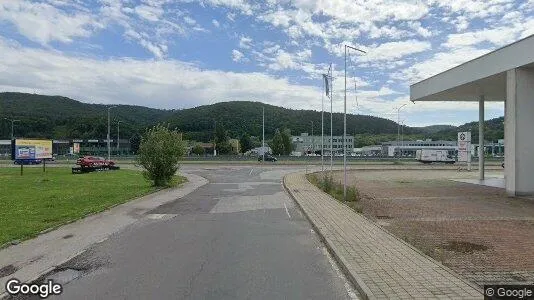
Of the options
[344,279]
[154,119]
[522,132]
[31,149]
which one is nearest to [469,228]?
[344,279]

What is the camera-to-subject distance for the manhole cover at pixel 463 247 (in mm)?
9578

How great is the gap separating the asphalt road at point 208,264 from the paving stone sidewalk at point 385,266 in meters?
0.32

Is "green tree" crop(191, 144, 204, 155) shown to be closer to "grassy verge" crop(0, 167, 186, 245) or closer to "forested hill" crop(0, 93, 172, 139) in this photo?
"forested hill" crop(0, 93, 172, 139)

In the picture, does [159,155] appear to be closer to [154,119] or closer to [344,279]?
[344,279]

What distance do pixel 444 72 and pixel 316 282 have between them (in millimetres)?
23133

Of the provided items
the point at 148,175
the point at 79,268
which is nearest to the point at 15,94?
the point at 148,175

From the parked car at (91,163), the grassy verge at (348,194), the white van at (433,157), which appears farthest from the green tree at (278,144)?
the grassy verge at (348,194)

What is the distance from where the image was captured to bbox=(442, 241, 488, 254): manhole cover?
958cm

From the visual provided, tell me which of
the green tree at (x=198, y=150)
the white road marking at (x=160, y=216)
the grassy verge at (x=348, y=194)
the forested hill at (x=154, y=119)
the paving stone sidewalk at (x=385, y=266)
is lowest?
the white road marking at (x=160, y=216)

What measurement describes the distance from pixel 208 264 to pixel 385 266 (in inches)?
121

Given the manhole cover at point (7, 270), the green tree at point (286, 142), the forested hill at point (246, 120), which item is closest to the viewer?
the manhole cover at point (7, 270)

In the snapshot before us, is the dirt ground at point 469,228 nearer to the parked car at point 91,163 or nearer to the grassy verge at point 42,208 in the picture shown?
the grassy verge at point 42,208

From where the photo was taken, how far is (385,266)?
26.3ft

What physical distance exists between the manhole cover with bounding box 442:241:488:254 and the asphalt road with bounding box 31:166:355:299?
2604mm
